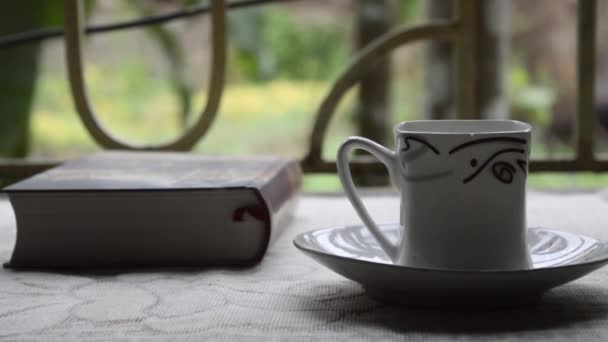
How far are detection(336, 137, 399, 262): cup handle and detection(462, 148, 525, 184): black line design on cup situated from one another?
0.05m

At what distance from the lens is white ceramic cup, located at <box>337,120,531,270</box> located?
1.45ft

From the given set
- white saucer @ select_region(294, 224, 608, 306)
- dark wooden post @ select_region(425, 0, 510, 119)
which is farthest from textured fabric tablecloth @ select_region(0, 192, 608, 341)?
dark wooden post @ select_region(425, 0, 510, 119)

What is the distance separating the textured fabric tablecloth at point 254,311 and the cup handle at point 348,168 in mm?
35

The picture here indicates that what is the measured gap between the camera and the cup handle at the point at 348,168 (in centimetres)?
48

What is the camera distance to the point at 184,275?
547 mm

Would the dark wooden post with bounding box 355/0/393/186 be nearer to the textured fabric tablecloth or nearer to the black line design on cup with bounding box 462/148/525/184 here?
the textured fabric tablecloth

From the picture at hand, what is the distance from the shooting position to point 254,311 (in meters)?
0.45

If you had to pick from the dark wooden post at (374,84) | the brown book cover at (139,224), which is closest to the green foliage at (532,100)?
the dark wooden post at (374,84)

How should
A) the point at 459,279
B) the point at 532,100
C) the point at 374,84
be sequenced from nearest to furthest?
the point at 459,279 < the point at 374,84 < the point at 532,100

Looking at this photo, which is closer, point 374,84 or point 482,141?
point 482,141

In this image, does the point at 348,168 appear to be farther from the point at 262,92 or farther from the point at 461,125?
the point at 262,92

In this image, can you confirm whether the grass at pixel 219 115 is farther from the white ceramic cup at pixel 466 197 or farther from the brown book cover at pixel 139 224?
the white ceramic cup at pixel 466 197

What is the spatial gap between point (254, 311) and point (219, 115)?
3151 mm

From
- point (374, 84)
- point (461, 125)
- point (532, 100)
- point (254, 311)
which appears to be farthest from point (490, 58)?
point (532, 100)
